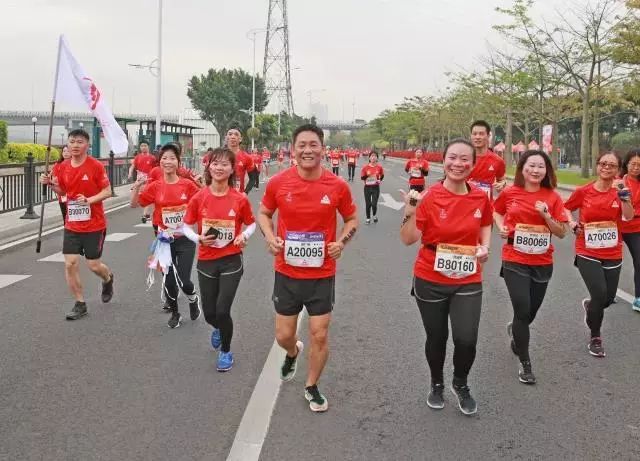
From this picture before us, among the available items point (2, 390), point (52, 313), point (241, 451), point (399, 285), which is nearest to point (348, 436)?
point (241, 451)

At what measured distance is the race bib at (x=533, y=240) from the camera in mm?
4902

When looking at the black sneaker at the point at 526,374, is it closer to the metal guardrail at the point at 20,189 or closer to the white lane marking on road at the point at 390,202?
the metal guardrail at the point at 20,189

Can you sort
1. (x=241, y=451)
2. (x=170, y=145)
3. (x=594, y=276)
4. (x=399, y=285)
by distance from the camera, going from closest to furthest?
(x=241, y=451) → (x=594, y=276) → (x=170, y=145) → (x=399, y=285)

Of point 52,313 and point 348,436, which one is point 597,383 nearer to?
point 348,436

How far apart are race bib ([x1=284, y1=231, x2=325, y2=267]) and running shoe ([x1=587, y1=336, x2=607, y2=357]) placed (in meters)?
2.60

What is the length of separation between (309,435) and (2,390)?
214cm

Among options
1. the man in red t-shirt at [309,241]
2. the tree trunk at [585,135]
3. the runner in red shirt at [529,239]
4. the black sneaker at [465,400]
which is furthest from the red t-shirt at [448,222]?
the tree trunk at [585,135]

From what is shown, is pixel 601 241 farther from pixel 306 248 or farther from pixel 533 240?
pixel 306 248

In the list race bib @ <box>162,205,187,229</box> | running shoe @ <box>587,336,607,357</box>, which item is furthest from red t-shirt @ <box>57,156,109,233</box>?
running shoe @ <box>587,336,607,357</box>

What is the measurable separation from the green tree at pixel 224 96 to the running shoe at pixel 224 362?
70.4 m

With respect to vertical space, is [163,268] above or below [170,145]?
below

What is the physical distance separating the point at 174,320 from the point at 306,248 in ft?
8.40

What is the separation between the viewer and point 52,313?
679cm

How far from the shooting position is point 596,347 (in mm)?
5465
